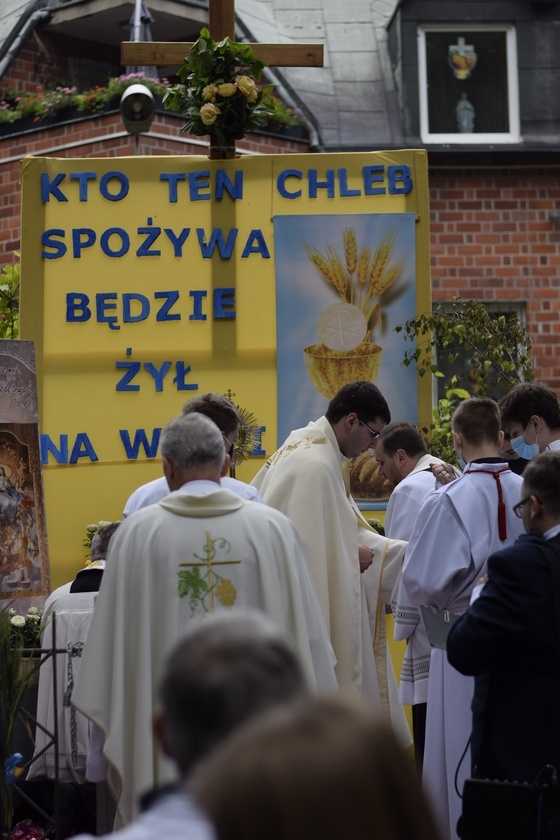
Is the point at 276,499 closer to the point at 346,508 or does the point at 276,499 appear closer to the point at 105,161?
the point at 346,508

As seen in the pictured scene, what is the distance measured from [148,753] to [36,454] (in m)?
2.89

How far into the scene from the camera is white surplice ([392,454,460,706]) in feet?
20.6

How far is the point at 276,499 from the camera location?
628 cm

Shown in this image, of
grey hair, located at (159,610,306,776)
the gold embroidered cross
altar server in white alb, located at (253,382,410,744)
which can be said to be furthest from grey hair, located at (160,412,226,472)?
grey hair, located at (159,610,306,776)

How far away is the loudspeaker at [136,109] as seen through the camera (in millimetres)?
10469

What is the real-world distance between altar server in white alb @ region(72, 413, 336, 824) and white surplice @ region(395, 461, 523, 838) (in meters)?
1.11

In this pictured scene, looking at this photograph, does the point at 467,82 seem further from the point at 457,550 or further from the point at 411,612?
the point at 457,550

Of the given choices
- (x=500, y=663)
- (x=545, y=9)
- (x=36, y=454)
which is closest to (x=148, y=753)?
(x=500, y=663)

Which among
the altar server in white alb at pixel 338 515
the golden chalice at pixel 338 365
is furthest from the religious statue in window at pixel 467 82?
the altar server in white alb at pixel 338 515

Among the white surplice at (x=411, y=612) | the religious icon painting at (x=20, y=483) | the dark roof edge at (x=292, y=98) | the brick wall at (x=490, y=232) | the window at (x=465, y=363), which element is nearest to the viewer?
the white surplice at (x=411, y=612)

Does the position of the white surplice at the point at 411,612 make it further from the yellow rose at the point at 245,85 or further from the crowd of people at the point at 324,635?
the yellow rose at the point at 245,85

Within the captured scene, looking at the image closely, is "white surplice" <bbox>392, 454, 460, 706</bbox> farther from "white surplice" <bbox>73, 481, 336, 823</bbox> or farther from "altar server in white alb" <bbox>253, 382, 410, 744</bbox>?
"white surplice" <bbox>73, 481, 336, 823</bbox>

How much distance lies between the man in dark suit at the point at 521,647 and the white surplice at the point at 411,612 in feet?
5.76

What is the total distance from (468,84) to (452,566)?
992cm
